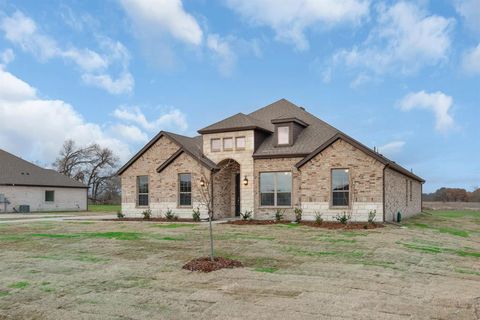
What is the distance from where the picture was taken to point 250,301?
325 inches

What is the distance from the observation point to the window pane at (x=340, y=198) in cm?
2227

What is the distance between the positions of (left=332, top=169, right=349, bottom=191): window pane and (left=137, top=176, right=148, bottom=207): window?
39.1 feet

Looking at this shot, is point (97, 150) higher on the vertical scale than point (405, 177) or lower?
higher

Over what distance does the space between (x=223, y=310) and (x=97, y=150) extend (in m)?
68.6

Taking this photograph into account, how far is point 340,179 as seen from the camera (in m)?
22.4

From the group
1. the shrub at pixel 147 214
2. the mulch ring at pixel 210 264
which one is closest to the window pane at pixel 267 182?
the shrub at pixel 147 214

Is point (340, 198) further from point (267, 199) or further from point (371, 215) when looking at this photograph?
point (267, 199)

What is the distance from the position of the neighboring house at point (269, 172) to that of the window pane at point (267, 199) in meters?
0.06

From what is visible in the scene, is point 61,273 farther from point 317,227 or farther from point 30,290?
point 317,227

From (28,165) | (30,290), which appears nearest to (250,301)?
(30,290)

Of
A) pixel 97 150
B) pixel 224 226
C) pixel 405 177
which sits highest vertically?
pixel 97 150

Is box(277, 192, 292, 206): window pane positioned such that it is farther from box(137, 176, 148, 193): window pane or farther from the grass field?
Answer: box(137, 176, 148, 193): window pane

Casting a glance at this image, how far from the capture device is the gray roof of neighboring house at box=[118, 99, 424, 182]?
79.9ft

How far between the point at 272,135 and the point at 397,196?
791 cm
